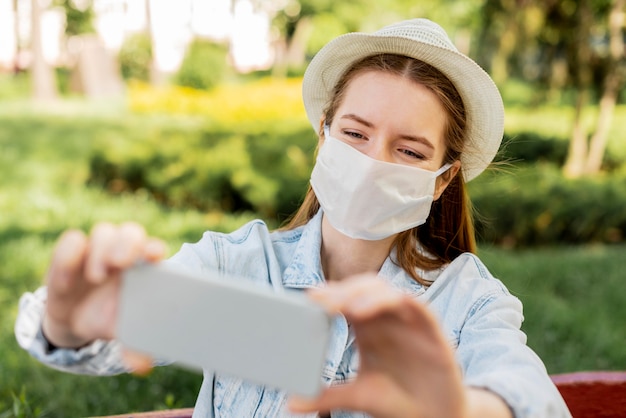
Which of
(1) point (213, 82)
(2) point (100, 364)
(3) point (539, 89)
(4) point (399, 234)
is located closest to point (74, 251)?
(2) point (100, 364)

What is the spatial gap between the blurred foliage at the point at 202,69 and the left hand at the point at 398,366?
51.7 feet

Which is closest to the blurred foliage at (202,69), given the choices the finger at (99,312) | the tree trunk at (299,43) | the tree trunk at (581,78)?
the tree trunk at (581,78)

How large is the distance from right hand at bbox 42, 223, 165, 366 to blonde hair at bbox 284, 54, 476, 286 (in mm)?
911

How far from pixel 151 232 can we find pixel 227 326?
5.02 m

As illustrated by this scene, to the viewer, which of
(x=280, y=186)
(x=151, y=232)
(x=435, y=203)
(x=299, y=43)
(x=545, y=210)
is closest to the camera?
Result: (x=435, y=203)

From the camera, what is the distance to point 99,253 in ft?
3.19

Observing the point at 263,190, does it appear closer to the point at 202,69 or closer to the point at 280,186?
the point at 280,186

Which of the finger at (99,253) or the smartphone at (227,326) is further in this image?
the finger at (99,253)

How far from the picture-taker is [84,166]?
7887 mm

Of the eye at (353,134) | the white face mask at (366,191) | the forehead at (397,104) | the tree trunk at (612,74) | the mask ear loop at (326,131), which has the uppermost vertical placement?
the forehead at (397,104)

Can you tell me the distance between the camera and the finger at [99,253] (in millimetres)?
965

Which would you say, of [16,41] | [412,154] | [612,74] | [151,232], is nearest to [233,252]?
[412,154]

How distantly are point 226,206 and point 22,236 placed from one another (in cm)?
213

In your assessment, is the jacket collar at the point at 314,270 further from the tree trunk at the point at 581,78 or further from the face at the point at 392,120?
the tree trunk at the point at 581,78
